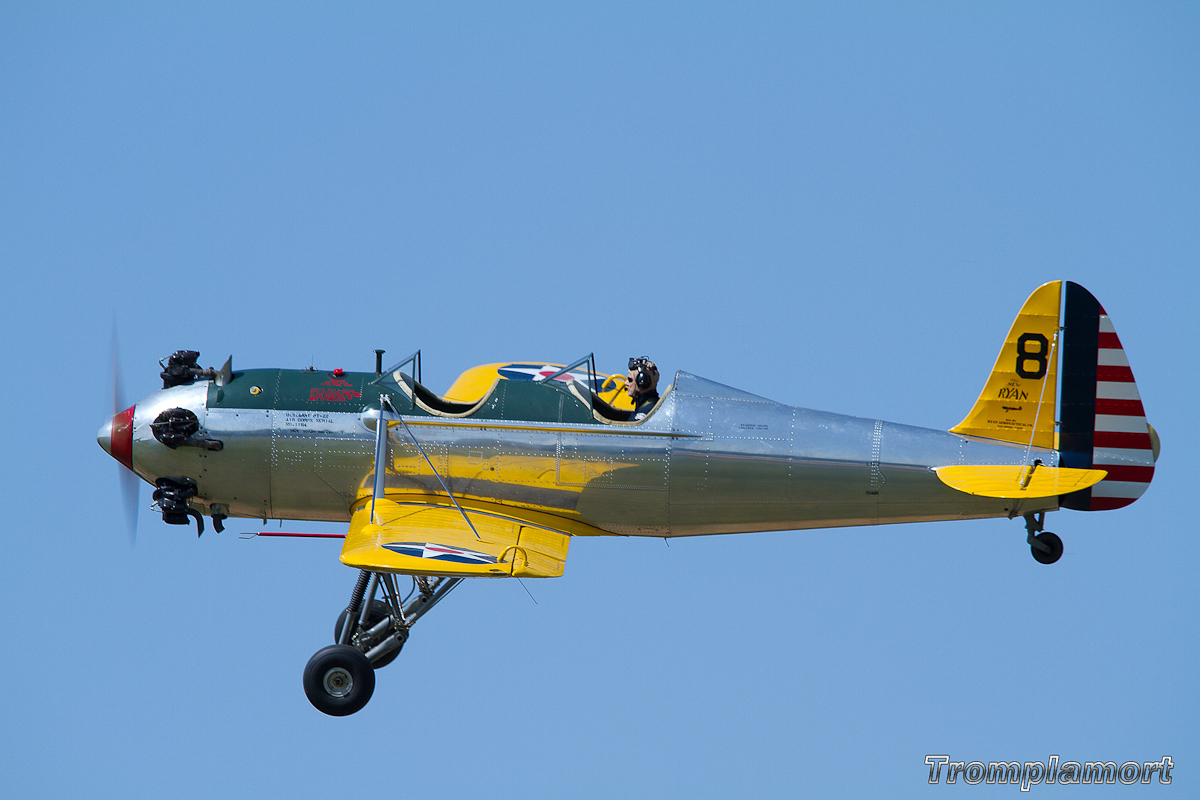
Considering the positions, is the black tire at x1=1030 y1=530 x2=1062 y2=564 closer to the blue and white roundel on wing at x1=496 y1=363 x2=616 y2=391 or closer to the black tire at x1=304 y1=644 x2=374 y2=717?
the blue and white roundel on wing at x1=496 y1=363 x2=616 y2=391

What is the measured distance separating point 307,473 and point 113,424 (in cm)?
199

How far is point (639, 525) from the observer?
14.3 m

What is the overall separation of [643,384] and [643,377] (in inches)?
2.6

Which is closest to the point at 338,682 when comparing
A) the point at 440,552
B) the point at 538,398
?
the point at 440,552

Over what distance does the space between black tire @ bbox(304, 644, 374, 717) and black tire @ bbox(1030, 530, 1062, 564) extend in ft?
20.6

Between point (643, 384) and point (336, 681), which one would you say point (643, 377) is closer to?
point (643, 384)

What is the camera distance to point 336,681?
45.4 feet

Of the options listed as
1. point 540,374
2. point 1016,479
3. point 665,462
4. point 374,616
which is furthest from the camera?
point 374,616

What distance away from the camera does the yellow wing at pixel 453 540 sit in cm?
1305

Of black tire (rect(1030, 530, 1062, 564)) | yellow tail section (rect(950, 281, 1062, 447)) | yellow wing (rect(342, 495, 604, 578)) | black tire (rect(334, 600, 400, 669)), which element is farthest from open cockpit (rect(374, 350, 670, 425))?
black tire (rect(1030, 530, 1062, 564))

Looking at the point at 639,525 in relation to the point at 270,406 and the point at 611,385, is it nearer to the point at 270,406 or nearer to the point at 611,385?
the point at 611,385

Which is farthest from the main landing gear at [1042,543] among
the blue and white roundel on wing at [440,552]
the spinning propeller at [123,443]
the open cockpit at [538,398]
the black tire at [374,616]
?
the spinning propeller at [123,443]

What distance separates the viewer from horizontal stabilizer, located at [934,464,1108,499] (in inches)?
537

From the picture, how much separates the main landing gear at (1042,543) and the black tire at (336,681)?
20.5ft
